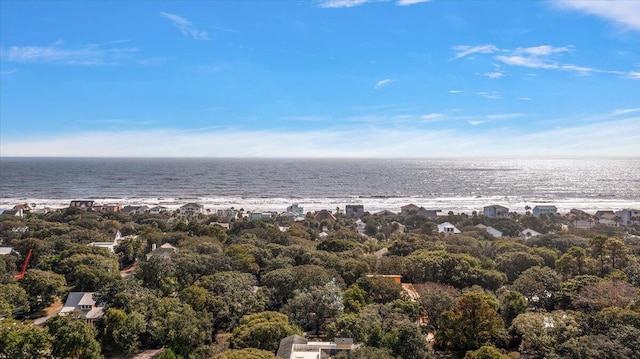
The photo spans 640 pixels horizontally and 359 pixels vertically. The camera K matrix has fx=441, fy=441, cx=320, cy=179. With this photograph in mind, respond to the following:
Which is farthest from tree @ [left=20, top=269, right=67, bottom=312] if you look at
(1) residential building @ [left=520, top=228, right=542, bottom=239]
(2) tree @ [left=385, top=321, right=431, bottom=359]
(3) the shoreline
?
(3) the shoreline

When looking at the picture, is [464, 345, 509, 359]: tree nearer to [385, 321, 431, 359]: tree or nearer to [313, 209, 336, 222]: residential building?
[385, 321, 431, 359]: tree

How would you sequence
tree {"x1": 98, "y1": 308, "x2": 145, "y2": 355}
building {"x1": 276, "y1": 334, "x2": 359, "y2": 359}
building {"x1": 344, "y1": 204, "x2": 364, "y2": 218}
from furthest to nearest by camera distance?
building {"x1": 344, "y1": 204, "x2": 364, "y2": 218} < tree {"x1": 98, "y1": 308, "x2": 145, "y2": 355} < building {"x1": 276, "y1": 334, "x2": 359, "y2": 359}

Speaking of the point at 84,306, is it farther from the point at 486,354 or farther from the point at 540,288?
the point at 540,288

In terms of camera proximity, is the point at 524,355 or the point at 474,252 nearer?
the point at 524,355

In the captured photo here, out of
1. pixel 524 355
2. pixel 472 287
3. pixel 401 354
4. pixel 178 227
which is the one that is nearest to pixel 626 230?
pixel 472 287

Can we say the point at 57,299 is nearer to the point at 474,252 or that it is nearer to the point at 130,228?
the point at 130,228

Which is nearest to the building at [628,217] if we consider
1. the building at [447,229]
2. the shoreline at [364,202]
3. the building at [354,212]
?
the shoreline at [364,202]

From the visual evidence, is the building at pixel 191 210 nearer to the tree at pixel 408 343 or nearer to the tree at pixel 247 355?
the tree at pixel 247 355
